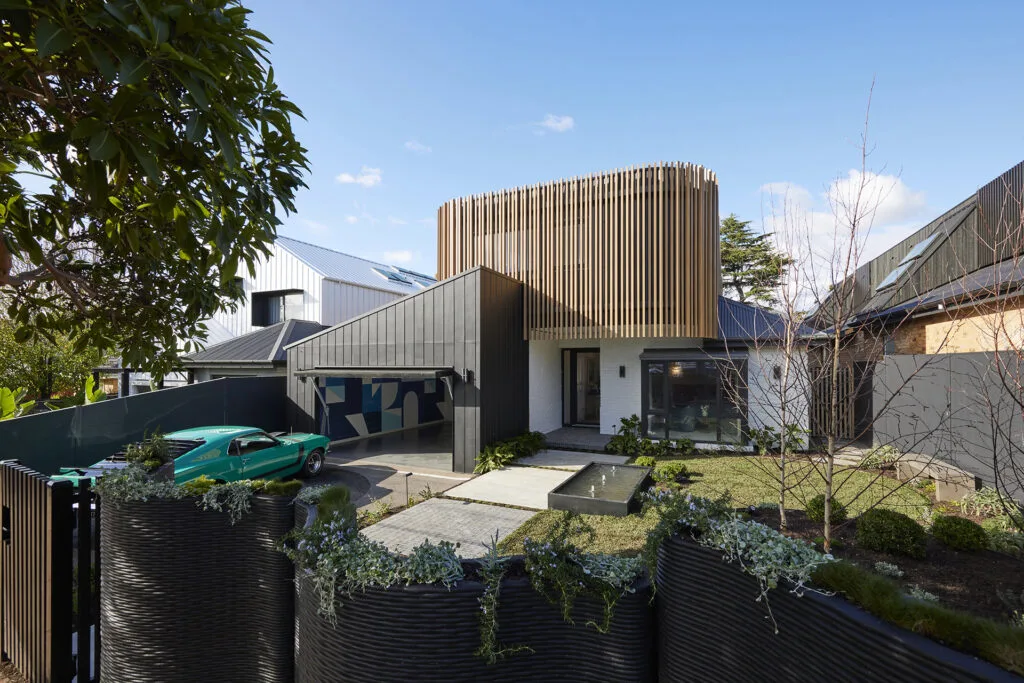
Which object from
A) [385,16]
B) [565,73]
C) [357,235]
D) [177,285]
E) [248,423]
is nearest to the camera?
[177,285]

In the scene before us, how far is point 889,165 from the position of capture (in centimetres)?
460

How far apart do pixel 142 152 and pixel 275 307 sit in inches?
890

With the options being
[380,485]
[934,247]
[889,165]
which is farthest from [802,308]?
[934,247]

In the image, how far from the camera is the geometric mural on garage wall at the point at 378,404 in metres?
14.8

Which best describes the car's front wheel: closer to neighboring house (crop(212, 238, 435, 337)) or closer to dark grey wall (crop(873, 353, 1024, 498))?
dark grey wall (crop(873, 353, 1024, 498))

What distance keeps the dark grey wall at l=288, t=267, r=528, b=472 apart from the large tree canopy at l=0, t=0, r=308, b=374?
21.5 ft

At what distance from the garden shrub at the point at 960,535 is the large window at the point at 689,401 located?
6.60 meters

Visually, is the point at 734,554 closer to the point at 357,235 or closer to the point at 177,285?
the point at 177,285

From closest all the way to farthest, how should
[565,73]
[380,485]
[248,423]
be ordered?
[565,73], [380,485], [248,423]

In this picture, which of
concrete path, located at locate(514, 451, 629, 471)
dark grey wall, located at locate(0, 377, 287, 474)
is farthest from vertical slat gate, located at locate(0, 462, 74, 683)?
concrete path, located at locate(514, 451, 629, 471)

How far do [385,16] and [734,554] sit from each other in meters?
8.01

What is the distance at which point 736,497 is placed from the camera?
8.05 m

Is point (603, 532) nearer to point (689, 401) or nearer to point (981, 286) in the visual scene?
point (981, 286)

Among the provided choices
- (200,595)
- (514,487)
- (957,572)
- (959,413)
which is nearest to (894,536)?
(957,572)
